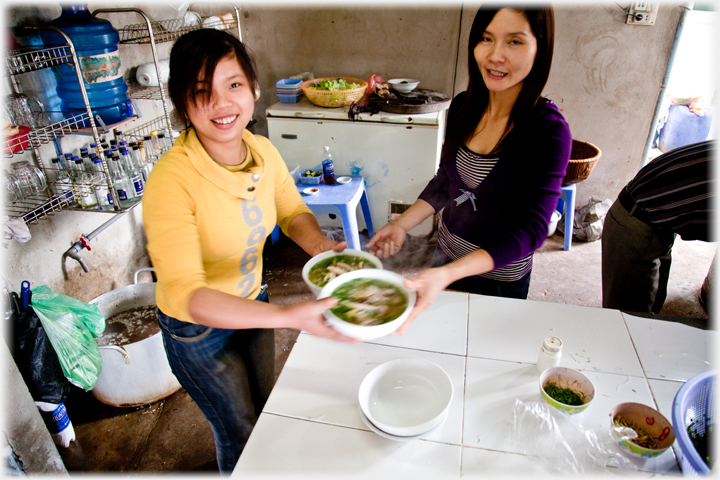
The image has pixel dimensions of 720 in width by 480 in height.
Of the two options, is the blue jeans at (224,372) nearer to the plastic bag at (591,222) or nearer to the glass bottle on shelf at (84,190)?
the glass bottle on shelf at (84,190)

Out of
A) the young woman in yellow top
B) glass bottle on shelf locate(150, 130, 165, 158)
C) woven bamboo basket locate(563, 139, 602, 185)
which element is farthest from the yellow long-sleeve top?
woven bamboo basket locate(563, 139, 602, 185)

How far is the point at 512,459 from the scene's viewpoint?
43.9 inches

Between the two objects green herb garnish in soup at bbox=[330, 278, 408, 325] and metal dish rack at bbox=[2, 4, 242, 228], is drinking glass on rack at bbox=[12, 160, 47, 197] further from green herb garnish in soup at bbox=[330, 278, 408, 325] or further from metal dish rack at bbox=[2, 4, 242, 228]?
green herb garnish in soup at bbox=[330, 278, 408, 325]

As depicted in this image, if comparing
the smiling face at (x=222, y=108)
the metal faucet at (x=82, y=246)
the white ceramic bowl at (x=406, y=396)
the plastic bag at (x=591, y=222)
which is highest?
the smiling face at (x=222, y=108)

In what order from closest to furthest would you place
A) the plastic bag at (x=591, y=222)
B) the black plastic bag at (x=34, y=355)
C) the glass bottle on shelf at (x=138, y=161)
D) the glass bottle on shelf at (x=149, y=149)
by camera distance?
the black plastic bag at (x=34, y=355) < the glass bottle on shelf at (x=138, y=161) < the glass bottle on shelf at (x=149, y=149) < the plastic bag at (x=591, y=222)

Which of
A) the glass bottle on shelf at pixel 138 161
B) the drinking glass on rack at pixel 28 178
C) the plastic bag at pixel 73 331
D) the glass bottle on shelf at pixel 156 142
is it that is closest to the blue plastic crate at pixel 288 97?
the glass bottle on shelf at pixel 156 142

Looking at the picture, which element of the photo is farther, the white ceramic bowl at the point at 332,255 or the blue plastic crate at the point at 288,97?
the blue plastic crate at the point at 288,97

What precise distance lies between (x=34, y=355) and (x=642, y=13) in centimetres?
457

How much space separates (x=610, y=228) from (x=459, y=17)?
2.38m

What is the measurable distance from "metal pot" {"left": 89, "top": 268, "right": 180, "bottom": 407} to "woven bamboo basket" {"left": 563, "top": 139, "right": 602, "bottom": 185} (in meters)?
3.01

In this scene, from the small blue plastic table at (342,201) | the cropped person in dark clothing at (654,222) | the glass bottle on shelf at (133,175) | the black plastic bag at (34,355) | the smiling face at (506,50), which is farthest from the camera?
the small blue plastic table at (342,201)

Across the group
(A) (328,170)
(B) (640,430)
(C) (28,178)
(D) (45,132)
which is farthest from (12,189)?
(B) (640,430)

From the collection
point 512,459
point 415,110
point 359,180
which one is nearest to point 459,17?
point 415,110

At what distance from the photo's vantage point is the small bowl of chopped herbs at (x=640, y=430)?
1085 millimetres
